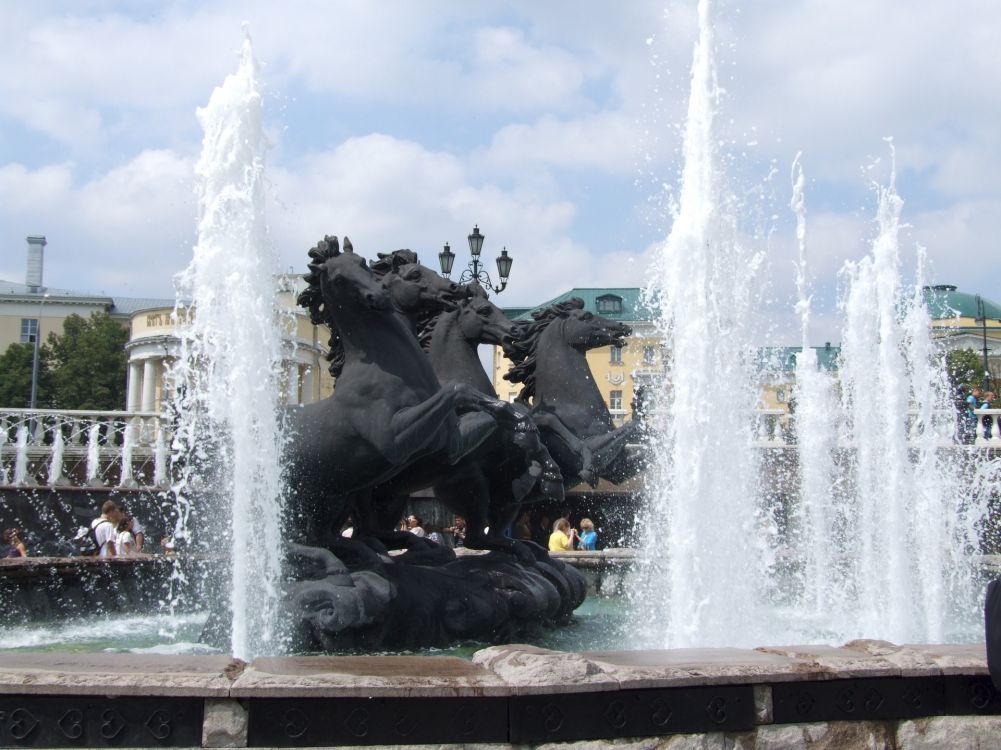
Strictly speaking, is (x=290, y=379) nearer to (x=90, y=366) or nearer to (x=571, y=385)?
(x=571, y=385)


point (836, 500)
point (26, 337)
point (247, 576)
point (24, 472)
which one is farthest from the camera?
Result: point (26, 337)

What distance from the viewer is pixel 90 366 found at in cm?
5403

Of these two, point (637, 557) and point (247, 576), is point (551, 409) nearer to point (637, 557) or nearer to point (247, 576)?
point (637, 557)

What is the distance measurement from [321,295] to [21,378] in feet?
177

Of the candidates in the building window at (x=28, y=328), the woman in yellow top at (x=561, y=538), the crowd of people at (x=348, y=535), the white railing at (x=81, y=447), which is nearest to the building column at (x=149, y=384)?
the building window at (x=28, y=328)

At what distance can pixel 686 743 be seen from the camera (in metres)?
3.50

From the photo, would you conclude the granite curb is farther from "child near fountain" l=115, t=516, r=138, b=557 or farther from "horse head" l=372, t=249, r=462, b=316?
"child near fountain" l=115, t=516, r=138, b=557

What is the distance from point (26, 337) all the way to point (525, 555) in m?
69.6

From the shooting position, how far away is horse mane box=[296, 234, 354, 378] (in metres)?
6.55

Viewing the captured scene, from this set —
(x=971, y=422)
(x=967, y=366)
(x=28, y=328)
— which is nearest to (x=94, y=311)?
(x=28, y=328)

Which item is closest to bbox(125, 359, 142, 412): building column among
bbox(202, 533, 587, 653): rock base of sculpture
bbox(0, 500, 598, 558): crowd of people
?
bbox(0, 500, 598, 558): crowd of people

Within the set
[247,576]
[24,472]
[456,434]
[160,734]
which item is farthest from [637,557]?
[24,472]

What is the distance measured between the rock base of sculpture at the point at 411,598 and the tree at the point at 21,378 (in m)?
52.2

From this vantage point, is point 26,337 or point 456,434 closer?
point 456,434
